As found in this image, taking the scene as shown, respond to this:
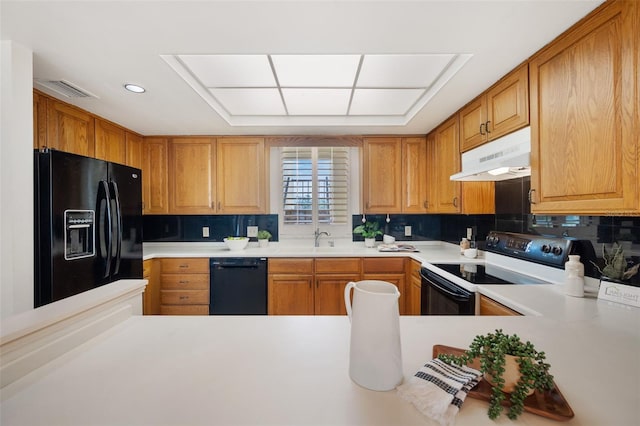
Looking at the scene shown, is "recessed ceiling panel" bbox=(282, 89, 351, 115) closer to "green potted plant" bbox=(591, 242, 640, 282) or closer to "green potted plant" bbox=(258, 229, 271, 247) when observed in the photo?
"green potted plant" bbox=(258, 229, 271, 247)

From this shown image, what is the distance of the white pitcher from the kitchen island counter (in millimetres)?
33

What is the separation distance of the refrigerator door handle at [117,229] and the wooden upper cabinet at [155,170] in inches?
41.3

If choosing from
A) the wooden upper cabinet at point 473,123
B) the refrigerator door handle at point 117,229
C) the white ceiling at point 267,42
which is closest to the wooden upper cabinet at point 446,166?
the wooden upper cabinet at point 473,123

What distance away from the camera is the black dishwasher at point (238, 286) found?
8.93 feet

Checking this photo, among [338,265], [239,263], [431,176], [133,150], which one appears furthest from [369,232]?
[133,150]

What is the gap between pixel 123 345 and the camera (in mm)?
806

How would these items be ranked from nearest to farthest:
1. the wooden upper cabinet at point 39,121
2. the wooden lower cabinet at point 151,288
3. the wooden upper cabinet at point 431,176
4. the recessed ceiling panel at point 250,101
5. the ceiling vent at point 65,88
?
the ceiling vent at point 65,88 → the wooden upper cabinet at point 39,121 → the recessed ceiling panel at point 250,101 → the wooden lower cabinet at point 151,288 → the wooden upper cabinet at point 431,176

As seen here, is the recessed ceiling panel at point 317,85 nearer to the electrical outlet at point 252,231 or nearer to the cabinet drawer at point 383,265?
the electrical outlet at point 252,231

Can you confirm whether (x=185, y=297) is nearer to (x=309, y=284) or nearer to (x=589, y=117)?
(x=309, y=284)

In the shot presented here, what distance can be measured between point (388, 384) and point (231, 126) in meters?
2.70

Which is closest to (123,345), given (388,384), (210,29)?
(388,384)

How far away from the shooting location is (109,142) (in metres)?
2.57

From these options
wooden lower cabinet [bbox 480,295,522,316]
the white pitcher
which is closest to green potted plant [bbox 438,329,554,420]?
the white pitcher

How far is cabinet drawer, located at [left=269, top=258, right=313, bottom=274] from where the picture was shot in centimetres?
A: 275
